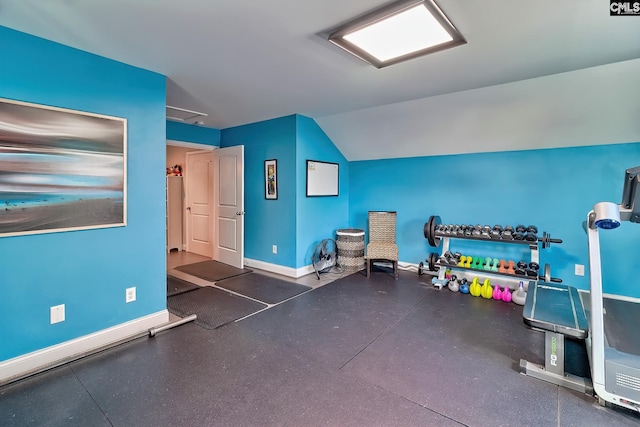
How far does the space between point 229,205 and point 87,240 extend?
2.59 metres

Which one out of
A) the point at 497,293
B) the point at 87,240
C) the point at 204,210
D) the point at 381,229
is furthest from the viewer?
the point at 204,210

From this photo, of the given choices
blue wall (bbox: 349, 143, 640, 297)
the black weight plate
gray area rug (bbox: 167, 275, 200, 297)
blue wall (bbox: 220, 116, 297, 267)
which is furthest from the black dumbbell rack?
gray area rug (bbox: 167, 275, 200, 297)

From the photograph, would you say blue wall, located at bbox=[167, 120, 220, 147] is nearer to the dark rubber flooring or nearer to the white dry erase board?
the white dry erase board

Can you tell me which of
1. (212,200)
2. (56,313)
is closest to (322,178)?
(212,200)

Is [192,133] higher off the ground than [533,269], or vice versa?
[192,133]

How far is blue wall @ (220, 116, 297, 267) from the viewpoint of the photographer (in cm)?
422

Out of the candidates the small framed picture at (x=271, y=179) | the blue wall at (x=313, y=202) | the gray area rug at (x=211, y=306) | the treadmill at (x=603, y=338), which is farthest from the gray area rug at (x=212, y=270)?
the treadmill at (x=603, y=338)

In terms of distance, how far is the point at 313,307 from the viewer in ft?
10.6

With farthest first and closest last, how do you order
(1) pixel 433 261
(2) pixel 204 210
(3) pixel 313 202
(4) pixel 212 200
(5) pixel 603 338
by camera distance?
(2) pixel 204 210 < (4) pixel 212 200 < (3) pixel 313 202 < (1) pixel 433 261 < (5) pixel 603 338

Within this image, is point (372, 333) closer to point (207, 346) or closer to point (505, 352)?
point (505, 352)

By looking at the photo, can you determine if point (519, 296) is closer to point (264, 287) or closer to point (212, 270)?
point (264, 287)

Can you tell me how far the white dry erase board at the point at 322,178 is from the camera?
441 centimetres

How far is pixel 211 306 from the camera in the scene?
321cm

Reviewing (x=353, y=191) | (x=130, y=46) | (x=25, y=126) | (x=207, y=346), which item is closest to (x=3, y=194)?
(x=25, y=126)
